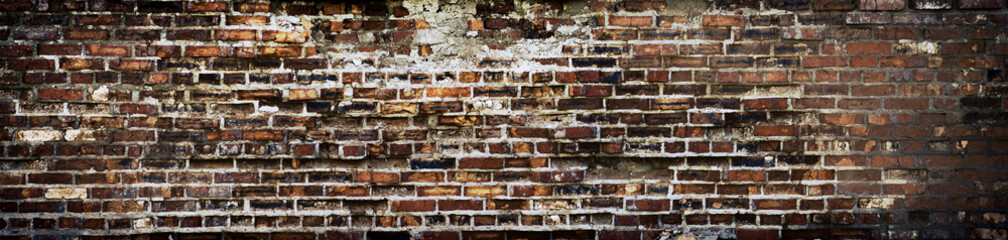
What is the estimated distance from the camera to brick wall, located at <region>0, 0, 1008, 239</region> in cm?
243

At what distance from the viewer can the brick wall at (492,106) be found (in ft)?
7.98

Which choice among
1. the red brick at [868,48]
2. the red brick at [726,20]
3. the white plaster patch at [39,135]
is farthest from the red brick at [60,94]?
the red brick at [868,48]

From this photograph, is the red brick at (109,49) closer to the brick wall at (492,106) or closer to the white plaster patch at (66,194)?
the brick wall at (492,106)

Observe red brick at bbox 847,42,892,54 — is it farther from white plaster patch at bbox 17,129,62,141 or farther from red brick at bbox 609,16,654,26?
white plaster patch at bbox 17,129,62,141

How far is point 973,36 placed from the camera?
2.44m

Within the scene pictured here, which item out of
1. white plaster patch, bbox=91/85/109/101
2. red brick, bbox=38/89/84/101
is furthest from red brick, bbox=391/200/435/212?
red brick, bbox=38/89/84/101

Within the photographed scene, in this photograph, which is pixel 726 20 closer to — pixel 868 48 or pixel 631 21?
pixel 631 21

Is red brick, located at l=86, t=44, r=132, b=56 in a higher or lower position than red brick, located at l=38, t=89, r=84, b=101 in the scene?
higher

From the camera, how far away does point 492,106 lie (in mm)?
2451

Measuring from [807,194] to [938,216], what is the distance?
0.62m

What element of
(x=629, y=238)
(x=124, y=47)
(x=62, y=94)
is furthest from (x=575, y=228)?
(x=62, y=94)

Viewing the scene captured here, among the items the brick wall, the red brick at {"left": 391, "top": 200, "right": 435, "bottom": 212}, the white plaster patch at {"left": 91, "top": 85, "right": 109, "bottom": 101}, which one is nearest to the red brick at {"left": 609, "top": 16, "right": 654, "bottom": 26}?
the brick wall

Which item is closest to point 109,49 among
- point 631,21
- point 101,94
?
point 101,94

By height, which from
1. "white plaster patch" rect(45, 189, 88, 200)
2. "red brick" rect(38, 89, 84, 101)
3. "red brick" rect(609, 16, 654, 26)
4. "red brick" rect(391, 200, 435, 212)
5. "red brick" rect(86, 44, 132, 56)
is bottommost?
"red brick" rect(391, 200, 435, 212)
